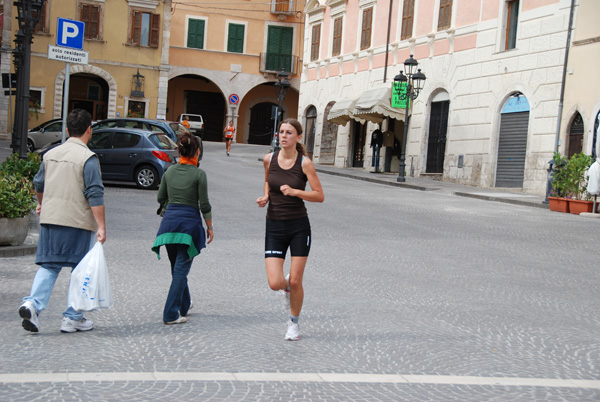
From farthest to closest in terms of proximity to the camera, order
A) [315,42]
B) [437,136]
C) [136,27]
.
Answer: [136,27] → [315,42] → [437,136]

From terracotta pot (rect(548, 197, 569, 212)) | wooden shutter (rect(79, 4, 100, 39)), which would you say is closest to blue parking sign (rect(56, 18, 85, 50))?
terracotta pot (rect(548, 197, 569, 212))

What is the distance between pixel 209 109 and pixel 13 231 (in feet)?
152

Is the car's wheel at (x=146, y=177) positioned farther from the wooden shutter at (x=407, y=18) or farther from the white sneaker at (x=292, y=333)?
the wooden shutter at (x=407, y=18)

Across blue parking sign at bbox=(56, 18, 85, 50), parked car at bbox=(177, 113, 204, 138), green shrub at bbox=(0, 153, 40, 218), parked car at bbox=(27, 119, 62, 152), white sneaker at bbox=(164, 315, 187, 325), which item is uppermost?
blue parking sign at bbox=(56, 18, 85, 50)

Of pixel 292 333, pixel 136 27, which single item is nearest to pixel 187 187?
pixel 292 333

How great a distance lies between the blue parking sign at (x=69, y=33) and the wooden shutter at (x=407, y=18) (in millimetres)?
21108

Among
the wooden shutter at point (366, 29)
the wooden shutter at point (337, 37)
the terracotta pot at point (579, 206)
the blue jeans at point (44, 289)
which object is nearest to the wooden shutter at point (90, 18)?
the wooden shutter at point (337, 37)

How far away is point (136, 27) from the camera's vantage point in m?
46.3

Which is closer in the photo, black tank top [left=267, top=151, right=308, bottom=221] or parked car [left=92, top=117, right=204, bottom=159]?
black tank top [left=267, top=151, right=308, bottom=221]

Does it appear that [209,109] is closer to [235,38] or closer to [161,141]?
[235,38]

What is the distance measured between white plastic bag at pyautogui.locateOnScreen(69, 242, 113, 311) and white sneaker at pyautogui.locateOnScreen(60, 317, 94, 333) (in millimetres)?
197

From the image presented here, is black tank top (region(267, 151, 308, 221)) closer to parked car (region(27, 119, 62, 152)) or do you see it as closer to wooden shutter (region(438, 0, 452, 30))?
wooden shutter (region(438, 0, 452, 30))

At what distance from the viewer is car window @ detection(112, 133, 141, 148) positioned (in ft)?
63.7

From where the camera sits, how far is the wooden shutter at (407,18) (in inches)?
1284
